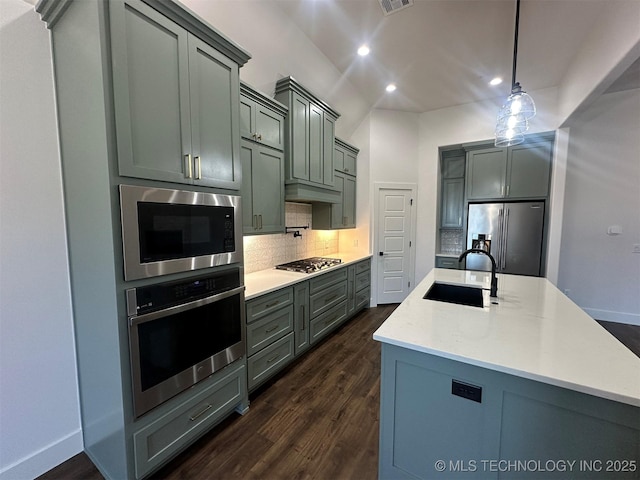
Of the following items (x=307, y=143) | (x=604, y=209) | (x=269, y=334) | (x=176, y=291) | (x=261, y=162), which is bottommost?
(x=269, y=334)

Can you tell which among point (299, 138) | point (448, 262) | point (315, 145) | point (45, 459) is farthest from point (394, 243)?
point (45, 459)

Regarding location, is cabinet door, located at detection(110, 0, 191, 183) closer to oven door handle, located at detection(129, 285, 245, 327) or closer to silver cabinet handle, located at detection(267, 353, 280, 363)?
oven door handle, located at detection(129, 285, 245, 327)

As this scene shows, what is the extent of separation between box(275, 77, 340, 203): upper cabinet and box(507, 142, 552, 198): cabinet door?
2.85 metres

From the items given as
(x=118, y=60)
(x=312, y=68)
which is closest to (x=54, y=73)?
(x=118, y=60)

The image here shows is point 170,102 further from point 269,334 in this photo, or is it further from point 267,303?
point 269,334

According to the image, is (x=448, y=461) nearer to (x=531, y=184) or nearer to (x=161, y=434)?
(x=161, y=434)

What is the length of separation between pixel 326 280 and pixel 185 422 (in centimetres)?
185

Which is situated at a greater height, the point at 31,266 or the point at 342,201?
the point at 342,201

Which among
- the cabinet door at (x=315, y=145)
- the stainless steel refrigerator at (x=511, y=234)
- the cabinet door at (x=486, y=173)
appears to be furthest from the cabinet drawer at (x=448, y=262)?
the cabinet door at (x=315, y=145)

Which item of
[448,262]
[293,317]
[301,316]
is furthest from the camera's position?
[448,262]

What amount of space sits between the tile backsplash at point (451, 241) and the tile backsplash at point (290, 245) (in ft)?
6.82

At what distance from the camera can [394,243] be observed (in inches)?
180

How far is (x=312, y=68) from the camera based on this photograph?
2.96 metres

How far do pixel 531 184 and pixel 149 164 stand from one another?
15.8ft
